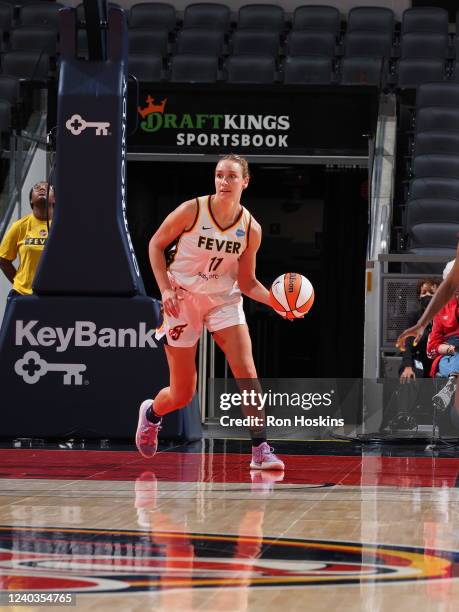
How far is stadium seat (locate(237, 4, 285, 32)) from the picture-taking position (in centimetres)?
1697

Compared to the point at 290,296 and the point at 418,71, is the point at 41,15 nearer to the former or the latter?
the point at 418,71

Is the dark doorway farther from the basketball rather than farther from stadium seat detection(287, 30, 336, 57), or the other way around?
the basketball

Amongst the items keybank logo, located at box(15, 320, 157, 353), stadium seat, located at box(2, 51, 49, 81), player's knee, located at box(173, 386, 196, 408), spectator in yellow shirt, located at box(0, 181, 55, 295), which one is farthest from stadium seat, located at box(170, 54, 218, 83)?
player's knee, located at box(173, 386, 196, 408)

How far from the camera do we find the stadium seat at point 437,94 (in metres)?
14.9

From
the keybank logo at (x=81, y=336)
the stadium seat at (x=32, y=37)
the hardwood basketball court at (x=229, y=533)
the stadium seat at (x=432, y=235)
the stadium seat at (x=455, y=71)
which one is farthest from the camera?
the stadium seat at (x=32, y=37)

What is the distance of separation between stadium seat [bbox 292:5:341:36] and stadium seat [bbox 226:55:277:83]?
129 centimetres

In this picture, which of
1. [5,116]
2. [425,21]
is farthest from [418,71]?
[5,116]

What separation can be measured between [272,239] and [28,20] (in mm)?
4918

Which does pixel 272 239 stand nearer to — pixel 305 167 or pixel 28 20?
pixel 305 167

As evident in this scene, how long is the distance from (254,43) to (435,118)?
10.1ft

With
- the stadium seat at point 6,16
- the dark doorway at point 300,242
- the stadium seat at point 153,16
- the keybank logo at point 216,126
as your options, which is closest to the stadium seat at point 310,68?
the dark doorway at point 300,242

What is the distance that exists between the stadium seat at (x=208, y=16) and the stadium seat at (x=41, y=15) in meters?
1.85

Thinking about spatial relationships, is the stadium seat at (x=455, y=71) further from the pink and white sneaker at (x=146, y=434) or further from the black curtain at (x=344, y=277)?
the pink and white sneaker at (x=146, y=434)

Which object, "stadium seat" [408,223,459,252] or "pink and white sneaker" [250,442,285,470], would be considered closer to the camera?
"pink and white sneaker" [250,442,285,470]
